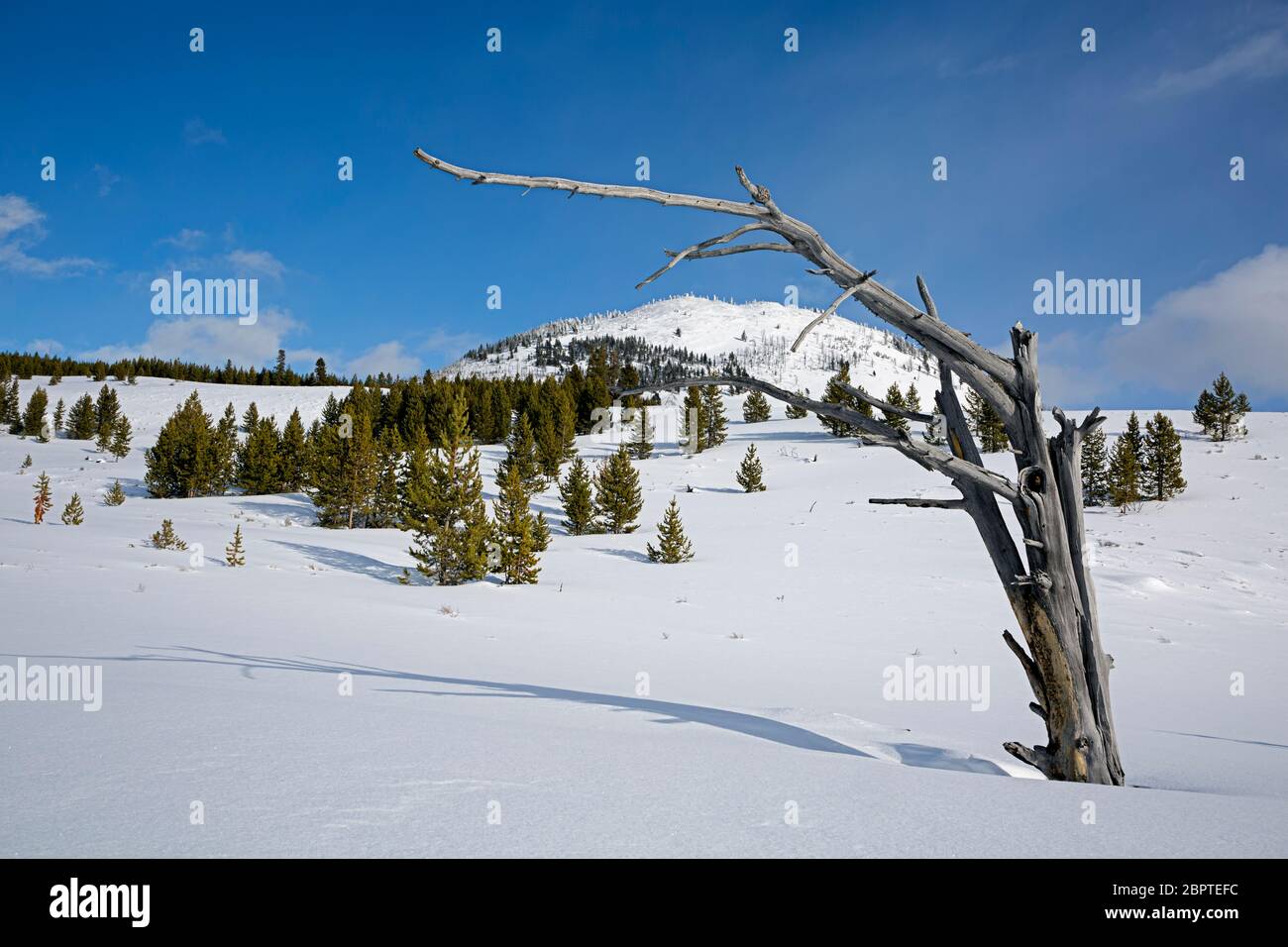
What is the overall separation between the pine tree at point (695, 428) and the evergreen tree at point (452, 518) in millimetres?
34148

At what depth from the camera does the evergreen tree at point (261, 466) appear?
38.1 metres

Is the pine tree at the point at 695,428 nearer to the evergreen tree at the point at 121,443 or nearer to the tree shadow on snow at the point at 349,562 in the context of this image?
the tree shadow on snow at the point at 349,562

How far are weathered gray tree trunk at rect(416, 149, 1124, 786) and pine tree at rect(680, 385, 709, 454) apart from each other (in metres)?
48.0

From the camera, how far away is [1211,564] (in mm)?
20812

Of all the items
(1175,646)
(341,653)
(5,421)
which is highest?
(5,421)

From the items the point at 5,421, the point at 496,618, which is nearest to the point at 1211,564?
the point at 496,618

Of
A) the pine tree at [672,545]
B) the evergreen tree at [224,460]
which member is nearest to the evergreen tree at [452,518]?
the pine tree at [672,545]

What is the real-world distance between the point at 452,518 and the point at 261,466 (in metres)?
26.2

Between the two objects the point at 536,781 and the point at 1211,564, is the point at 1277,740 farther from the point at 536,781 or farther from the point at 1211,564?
the point at 1211,564

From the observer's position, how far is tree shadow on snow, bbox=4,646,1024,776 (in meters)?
3.90

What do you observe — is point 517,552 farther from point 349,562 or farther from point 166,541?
point 166,541

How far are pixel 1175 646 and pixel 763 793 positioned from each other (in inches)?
470

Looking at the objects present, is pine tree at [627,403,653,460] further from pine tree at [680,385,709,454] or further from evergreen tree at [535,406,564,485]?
evergreen tree at [535,406,564,485]

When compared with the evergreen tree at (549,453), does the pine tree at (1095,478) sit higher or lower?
lower
